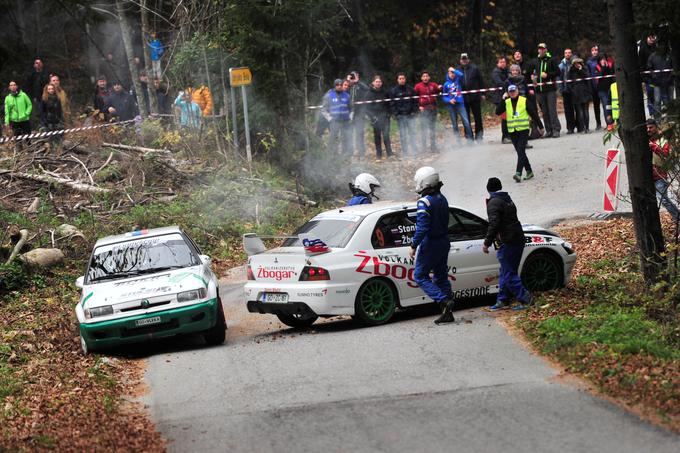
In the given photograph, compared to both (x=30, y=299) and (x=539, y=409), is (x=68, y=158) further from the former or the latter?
(x=539, y=409)

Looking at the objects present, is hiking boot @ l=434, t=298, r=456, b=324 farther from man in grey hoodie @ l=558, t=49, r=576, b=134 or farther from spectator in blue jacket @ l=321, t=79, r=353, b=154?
man in grey hoodie @ l=558, t=49, r=576, b=134

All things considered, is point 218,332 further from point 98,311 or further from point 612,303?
point 612,303

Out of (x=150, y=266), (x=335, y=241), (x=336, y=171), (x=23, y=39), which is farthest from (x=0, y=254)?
(x=23, y=39)

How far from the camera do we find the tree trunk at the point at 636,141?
1257cm


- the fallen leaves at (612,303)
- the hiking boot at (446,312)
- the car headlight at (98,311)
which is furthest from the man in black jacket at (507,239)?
the car headlight at (98,311)

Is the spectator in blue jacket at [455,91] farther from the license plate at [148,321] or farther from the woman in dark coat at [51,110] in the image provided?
the license plate at [148,321]

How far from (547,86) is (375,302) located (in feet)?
54.4

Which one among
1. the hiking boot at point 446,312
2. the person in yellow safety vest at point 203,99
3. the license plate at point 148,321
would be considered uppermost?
the person in yellow safety vest at point 203,99

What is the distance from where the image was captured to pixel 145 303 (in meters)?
12.9

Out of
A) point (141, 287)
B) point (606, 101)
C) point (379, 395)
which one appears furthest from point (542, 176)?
point (379, 395)

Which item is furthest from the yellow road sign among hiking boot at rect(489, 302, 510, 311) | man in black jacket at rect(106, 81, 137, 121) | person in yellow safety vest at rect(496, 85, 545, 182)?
hiking boot at rect(489, 302, 510, 311)

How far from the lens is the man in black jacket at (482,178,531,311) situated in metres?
13.6

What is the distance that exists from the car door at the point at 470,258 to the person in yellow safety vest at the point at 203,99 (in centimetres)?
1397

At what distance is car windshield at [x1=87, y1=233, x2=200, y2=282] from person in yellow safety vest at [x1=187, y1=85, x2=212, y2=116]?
12949 mm
